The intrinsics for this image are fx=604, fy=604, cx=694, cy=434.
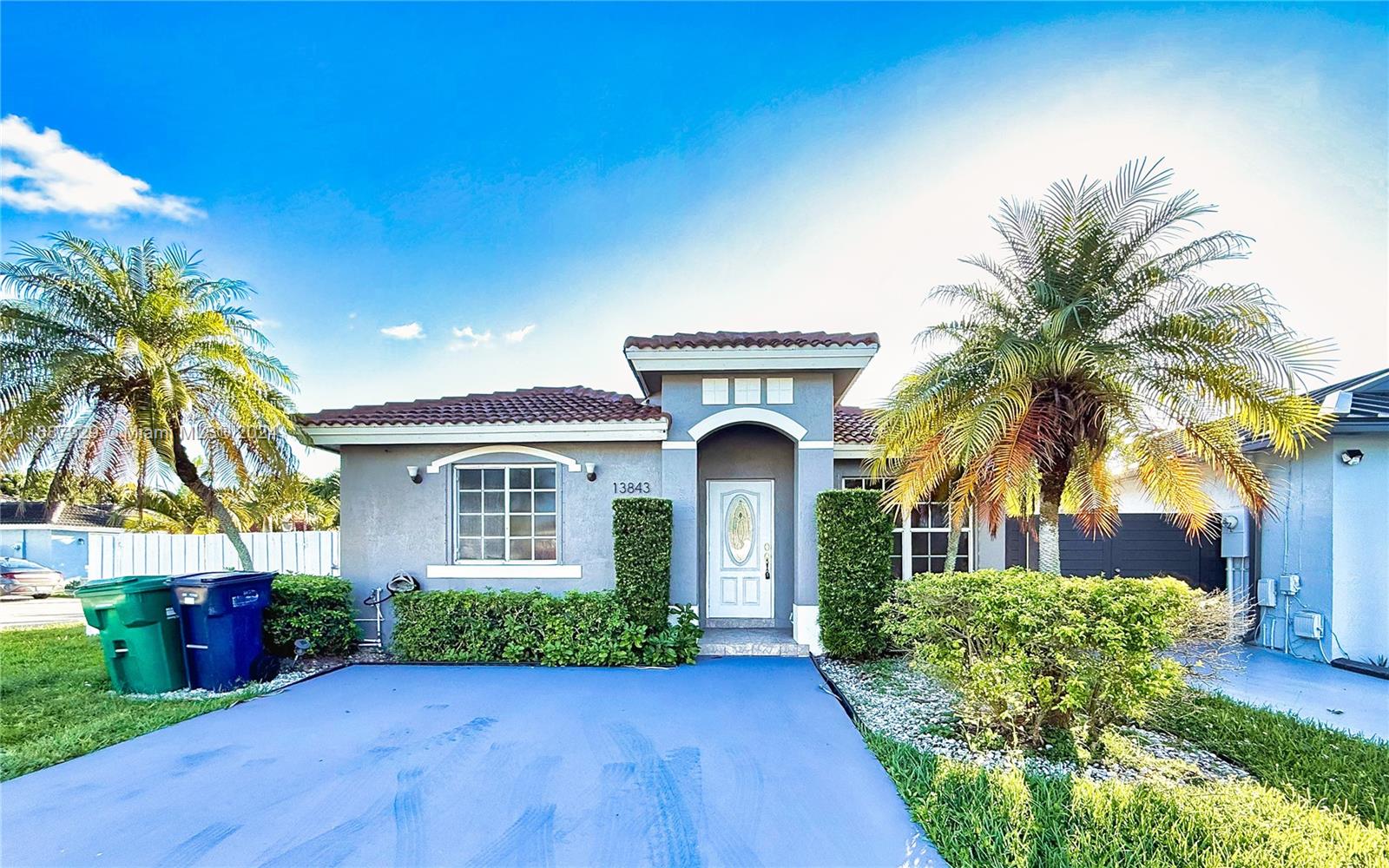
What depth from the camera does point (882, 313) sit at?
619 inches

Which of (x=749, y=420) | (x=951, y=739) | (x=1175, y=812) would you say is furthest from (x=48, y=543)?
(x=1175, y=812)

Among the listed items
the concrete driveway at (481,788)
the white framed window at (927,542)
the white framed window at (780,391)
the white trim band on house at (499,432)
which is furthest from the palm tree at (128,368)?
the white framed window at (927,542)

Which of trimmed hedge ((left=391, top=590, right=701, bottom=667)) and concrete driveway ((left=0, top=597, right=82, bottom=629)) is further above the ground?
trimmed hedge ((left=391, top=590, right=701, bottom=667))

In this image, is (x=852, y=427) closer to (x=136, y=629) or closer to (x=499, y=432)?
(x=499, y=432)

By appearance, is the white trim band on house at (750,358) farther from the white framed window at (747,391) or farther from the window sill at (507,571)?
the window sill at (507,571)

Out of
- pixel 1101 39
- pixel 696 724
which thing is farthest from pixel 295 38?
pixel 1101 39

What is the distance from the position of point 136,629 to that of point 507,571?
4881mm

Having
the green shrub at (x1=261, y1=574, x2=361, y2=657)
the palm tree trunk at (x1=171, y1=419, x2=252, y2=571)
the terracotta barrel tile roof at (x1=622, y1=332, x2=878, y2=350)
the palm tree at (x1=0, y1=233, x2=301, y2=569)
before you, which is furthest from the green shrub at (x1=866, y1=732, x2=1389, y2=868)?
the palm tree trunk at (x1=171, y1=419, x2=252, y2=571)

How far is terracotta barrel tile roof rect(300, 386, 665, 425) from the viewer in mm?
10430

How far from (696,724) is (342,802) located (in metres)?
3.49

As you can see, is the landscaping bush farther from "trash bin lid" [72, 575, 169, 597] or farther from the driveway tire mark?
"trash bin lid" [72, 575, 169, 597]

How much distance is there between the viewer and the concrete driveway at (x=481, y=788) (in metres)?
4.36

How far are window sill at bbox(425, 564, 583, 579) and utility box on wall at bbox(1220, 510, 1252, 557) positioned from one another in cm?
1226

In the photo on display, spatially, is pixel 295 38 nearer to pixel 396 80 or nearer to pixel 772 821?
pixel 396 80
